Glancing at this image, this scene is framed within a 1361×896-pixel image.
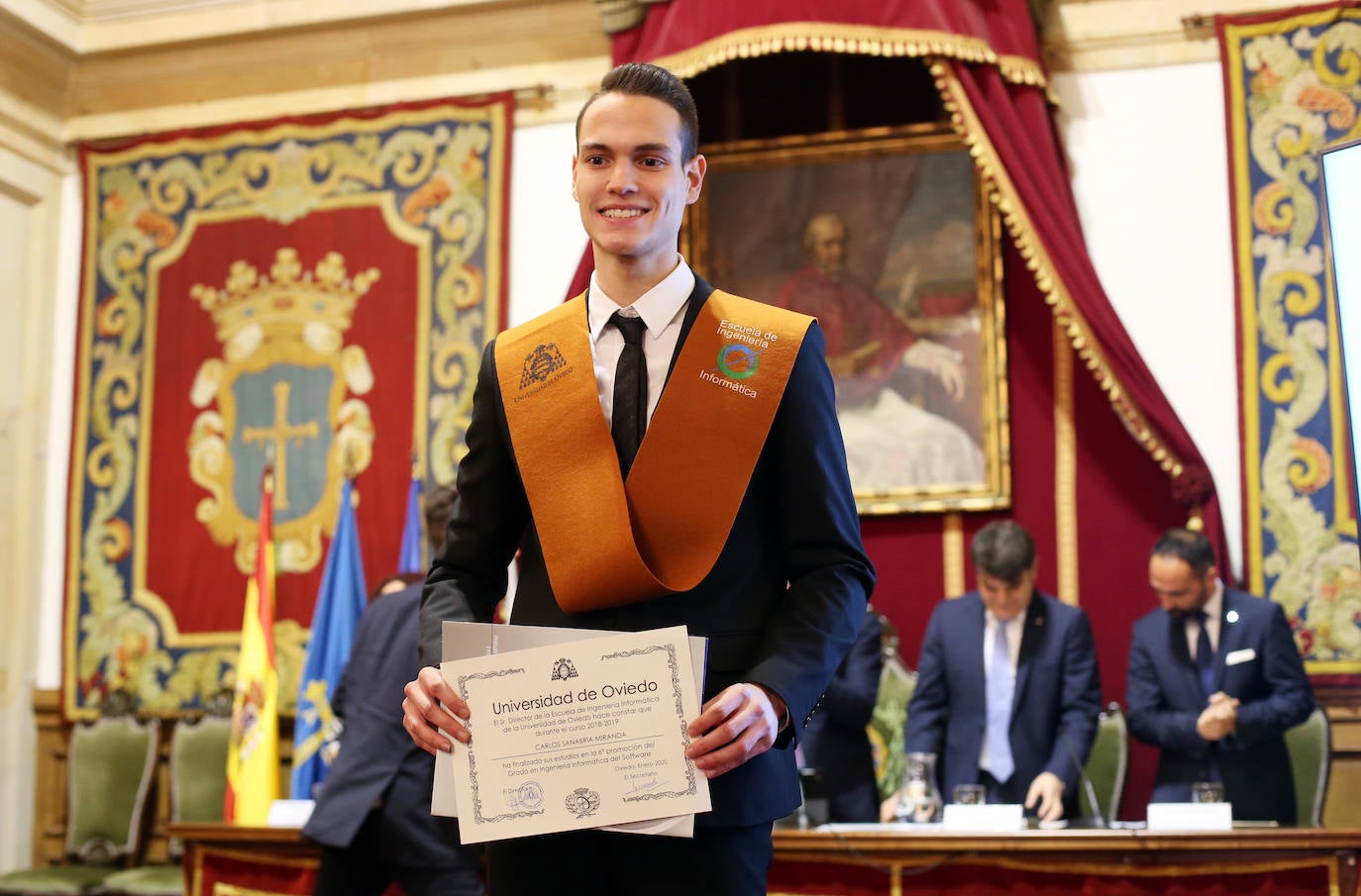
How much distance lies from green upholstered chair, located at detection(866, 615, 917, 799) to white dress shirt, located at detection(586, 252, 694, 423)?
3.59 meters

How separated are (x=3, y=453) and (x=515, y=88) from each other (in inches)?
109

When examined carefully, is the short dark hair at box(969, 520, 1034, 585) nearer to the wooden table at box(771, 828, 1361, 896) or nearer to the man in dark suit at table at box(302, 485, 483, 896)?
the wooden table at box(771, 828, 1361, 896)

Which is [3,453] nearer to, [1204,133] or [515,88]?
[515,88]

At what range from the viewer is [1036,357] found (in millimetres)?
5805

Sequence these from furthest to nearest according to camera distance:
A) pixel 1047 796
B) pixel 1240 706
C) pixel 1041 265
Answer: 1. pixel 1041 265
2. pixel 1240 706
3. pixel 1047 796

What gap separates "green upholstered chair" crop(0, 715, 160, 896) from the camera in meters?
6.21

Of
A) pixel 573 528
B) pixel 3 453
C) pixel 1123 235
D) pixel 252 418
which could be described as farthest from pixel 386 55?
pixel 573 528

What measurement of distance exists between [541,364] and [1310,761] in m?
3.88

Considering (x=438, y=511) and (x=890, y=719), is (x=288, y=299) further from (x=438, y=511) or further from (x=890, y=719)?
(x=890, y=719)

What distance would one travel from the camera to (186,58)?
23.0 ft

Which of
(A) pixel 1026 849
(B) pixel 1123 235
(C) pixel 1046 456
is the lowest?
(A) pixel 1026 849

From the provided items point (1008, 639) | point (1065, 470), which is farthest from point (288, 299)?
point (1008, 639)

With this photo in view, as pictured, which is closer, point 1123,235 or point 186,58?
point 1123,235
